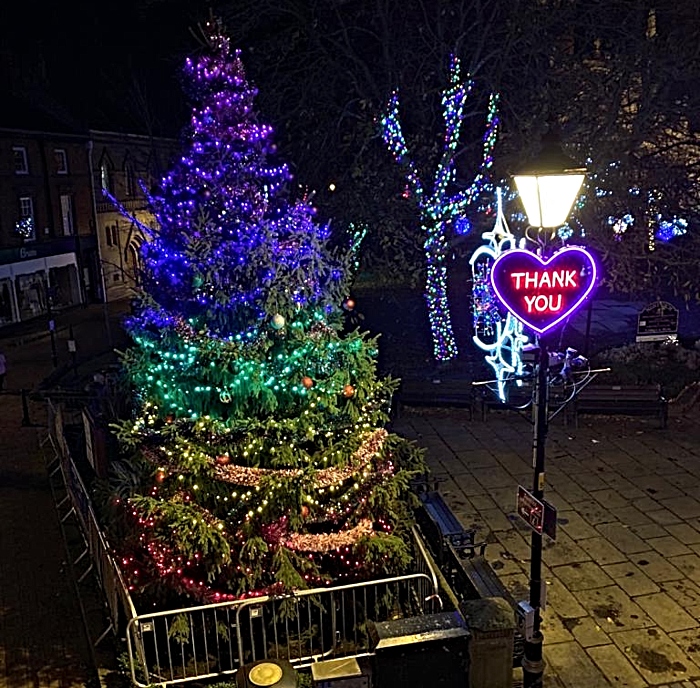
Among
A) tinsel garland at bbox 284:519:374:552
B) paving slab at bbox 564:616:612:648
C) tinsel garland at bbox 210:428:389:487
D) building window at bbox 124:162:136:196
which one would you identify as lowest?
paving slab at bbox 564:616:612:648

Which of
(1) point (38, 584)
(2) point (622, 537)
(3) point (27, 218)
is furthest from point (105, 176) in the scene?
(2) point (622, 537)

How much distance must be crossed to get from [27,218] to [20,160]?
246 cm

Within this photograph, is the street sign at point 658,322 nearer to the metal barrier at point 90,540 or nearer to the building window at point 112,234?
the metal barrier at point 90,540

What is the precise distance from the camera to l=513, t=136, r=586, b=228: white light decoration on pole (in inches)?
251

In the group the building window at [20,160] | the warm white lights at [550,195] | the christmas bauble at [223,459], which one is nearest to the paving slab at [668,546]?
the warm white lights at [550,195]

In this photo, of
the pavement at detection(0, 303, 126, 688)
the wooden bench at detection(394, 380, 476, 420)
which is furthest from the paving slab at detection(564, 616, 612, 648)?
the wooden bench at detection(394, 380, 476, 420)

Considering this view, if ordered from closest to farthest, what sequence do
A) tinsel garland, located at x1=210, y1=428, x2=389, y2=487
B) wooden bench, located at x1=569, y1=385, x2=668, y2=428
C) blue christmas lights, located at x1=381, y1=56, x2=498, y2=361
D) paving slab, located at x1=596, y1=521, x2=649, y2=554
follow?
tinsel garland, located at x1=210, y1=428, x2=389, y2=487 < paving slab, located at x1=596, y1=521, x2=649, y2=554 < wooden bench, located at x1=569, y1=385, x2=668, y2=428 < blue christmas lights, located at x1=381, y1=56, x2=498, y2=361

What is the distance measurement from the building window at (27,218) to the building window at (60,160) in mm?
2346

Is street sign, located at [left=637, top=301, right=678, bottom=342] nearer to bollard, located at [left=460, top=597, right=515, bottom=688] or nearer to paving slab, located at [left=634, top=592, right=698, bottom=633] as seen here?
paving slab, located at [left=634, top=592, right=698, bottom=633]

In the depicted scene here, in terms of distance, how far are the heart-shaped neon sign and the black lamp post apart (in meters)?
0.25

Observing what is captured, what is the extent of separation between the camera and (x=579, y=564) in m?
9.52

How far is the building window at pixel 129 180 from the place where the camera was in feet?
126

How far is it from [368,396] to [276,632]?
108 inches

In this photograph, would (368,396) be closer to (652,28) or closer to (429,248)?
(429,248)
